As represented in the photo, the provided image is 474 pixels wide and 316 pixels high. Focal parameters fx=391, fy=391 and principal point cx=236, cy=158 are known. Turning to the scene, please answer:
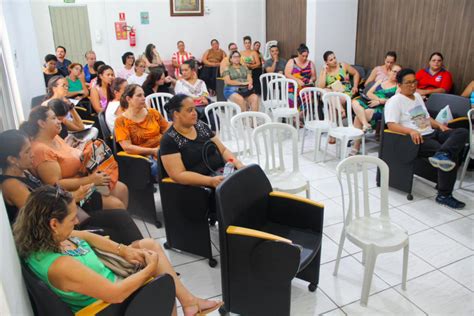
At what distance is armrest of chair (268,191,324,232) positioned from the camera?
228 centimetres

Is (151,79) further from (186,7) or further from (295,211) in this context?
(186,7)

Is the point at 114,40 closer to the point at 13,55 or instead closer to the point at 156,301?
the point at 13,55

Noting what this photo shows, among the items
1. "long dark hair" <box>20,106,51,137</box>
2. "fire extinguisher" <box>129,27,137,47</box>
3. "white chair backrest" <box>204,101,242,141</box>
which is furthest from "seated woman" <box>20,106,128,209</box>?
"fire extinguisher" <box>129,27,137,47</box>

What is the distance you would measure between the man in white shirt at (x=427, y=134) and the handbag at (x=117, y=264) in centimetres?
266

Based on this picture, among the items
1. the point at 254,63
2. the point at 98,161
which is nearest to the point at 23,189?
the point at 98,161

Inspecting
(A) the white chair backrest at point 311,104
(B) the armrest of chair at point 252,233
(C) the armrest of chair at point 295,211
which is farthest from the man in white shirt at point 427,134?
(B) the armrest of chair at point 252,233

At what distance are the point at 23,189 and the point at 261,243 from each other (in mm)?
1222

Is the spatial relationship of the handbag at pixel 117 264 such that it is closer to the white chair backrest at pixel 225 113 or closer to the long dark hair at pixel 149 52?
the white chair backrest at pixel 225 113

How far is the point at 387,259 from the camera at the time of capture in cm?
273

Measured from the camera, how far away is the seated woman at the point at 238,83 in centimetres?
601

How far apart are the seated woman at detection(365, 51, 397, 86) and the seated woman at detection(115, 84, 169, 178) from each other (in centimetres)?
321

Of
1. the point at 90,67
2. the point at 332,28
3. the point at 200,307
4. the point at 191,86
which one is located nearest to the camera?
the point at 200,307

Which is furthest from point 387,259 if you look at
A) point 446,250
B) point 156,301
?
point 156,301

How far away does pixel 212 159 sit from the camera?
2.84 m
